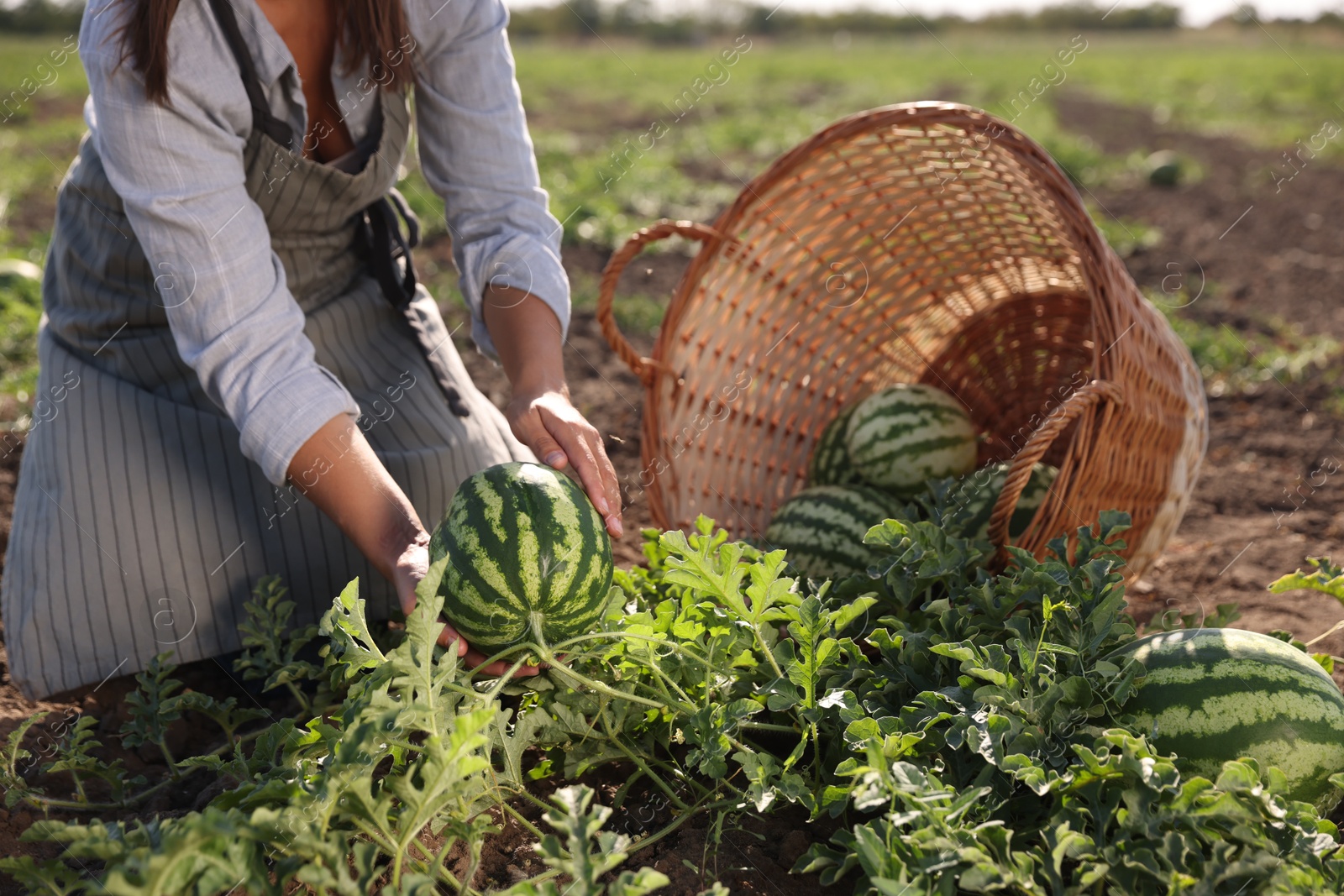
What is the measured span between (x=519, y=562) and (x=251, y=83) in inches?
51.5

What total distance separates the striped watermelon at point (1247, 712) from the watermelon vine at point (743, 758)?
0.20 feet

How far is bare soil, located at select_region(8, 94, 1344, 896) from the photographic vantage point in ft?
5.86

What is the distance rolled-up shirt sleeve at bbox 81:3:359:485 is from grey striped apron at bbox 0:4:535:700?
0.72 feet

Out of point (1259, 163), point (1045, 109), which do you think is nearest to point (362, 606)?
point (1259, 163)

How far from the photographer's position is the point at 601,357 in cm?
467

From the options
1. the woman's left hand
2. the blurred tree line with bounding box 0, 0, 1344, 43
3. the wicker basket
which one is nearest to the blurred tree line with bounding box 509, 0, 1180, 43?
the blurred tree line with bounding box 0, 0, 1344, 43

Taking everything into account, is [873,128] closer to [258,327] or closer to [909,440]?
[909,440]

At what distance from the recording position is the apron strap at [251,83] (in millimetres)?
2211

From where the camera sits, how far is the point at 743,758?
1.64 meters

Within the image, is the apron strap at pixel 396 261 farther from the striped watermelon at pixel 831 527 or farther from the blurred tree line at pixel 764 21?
the blurred tree line at pixel 764 21

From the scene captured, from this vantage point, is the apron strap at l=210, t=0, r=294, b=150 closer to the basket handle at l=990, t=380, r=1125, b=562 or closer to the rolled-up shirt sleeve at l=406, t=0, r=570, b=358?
the rolled-up shirt sleeve at l=406, t=0, r=570, b=358

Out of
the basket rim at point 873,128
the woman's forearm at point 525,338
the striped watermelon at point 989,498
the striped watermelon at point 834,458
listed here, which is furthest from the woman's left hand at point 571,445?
the striped watermelon at point 834,458

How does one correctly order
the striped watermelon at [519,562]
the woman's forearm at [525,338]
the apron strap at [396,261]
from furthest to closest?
the apron strap at [396,261], the woman's forearm at [525,338], the striped watermelon at [519,562]

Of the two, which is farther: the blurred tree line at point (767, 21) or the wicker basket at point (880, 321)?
the blurred tree line at point (767, 21)
